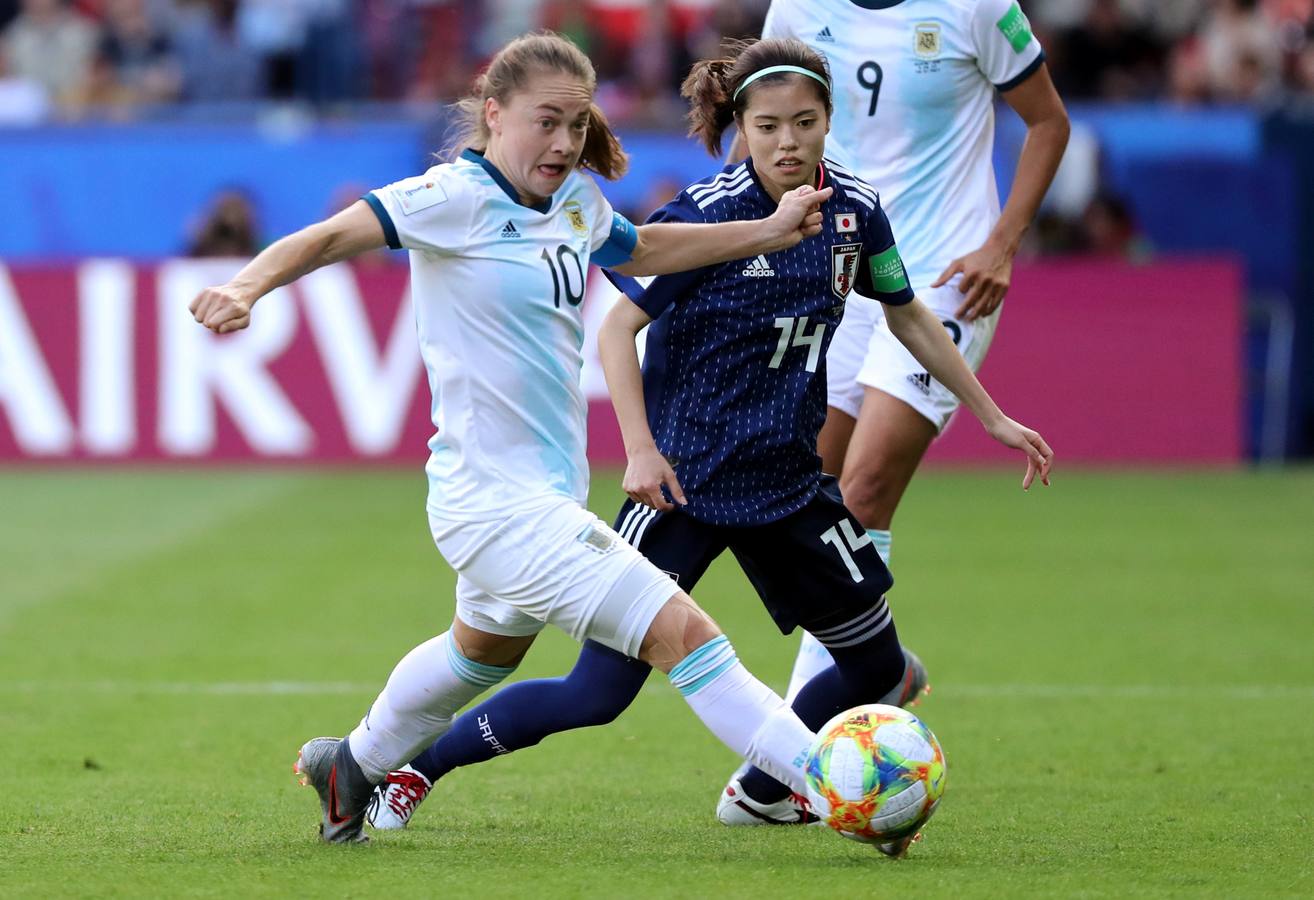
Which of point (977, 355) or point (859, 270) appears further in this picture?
point (977, 355)

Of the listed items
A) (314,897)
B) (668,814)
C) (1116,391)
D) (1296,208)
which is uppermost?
(314,897)

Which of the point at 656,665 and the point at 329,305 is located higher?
the point at 656,665

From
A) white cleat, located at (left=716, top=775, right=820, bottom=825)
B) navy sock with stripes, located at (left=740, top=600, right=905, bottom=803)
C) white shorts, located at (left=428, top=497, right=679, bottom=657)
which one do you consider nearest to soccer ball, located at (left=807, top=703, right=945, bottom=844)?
white shorts, located at (left=428, top=497, right=679, bottom=657)

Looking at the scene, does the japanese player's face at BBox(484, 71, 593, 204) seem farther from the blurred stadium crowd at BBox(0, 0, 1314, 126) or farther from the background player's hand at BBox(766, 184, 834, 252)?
the blurred stadium crowd at BBox(0, 0, 1314, 126)

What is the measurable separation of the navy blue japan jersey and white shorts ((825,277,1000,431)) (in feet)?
2.42

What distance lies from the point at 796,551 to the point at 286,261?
152cm

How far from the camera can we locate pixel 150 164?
54.9ft

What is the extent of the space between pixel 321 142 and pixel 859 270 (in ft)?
39.3

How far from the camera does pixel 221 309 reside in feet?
13.4

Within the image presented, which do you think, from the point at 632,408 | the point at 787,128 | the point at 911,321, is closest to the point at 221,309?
the point at 632,408

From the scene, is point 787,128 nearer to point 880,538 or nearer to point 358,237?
point 358,237

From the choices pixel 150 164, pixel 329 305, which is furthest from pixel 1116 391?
pixel 150 164

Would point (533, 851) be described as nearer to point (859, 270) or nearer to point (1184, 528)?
point (859, 270)

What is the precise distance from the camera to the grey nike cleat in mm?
4992
